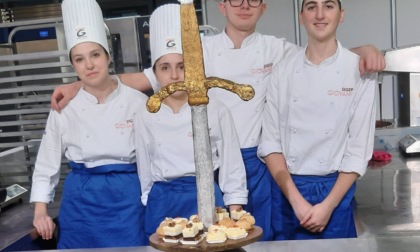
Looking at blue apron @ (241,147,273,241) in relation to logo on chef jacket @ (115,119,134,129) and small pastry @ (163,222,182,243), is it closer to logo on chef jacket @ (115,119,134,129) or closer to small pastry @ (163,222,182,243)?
logo on chef jacket @ (115,119,134,129)

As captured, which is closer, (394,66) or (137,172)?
(137,172)

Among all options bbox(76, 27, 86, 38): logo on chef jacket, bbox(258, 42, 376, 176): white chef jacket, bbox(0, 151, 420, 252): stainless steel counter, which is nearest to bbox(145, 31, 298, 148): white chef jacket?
bbox(258, 42, 376, 176): white chef jacket

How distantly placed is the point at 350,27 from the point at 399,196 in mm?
3726

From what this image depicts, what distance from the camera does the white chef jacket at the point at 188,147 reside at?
1.57 meters


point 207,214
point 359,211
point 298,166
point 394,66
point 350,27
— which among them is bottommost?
point 359,211

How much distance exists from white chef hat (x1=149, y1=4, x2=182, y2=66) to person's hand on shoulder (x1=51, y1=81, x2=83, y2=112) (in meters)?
0.41

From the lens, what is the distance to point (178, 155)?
5.17ft

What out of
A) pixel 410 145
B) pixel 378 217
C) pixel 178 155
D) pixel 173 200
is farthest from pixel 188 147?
pixel 410 145


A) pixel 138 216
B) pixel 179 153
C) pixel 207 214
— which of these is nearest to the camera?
pixel 207 214

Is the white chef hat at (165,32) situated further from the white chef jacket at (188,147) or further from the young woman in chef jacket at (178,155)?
the white chef jacket at (188,147)

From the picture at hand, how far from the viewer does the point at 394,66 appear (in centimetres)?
245

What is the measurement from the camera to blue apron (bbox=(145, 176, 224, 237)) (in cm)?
155

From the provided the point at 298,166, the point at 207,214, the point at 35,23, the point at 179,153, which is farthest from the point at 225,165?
the point at 35,23

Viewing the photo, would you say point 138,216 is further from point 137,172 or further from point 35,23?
point 35,23
